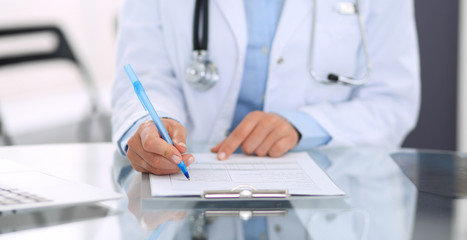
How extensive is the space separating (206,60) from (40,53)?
1.52m

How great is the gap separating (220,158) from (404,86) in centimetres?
50

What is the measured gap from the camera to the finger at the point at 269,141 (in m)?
0.94

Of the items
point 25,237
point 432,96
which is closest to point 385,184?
point 25,237

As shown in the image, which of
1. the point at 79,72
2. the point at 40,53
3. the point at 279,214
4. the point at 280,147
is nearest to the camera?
the point at 279,214

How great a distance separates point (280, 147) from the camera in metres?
0.94

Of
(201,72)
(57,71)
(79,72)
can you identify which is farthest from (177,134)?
(57,71)

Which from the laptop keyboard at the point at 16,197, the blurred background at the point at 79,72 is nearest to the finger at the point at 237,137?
the laptop keyboard at the point at 16,197

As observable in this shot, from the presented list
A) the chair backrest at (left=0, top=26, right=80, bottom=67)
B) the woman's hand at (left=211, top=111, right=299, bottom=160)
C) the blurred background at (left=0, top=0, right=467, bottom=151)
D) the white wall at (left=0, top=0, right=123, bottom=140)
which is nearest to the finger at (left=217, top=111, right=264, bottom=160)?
the woman's hand at (left=211, top=111, right=299, bottom=160)

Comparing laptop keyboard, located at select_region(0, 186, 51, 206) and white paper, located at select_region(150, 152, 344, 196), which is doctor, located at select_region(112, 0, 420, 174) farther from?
laptop keyboard, located at select_region(0, 186, 51, 206)

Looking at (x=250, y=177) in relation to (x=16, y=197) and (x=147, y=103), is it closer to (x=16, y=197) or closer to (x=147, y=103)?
(x=147, y=103)

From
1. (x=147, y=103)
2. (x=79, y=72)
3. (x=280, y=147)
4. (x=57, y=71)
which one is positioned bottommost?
(x=57, y=71)

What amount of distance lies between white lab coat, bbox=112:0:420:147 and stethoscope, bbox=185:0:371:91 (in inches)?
0.8

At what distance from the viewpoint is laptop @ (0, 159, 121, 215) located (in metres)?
0.65

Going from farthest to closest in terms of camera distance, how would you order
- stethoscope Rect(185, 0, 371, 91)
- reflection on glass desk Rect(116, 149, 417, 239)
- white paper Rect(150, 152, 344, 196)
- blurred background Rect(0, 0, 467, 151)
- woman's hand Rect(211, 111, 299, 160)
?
blurred background Rect(0, 0, 467, 151), stethoscope Rect(185, 0, 371, 91), woman's hand Rect(211, 111, 299, 160), white paper Rect(150, 152, 344, 196), reflection on glass desk Rect(116, 149, 417, 239)
